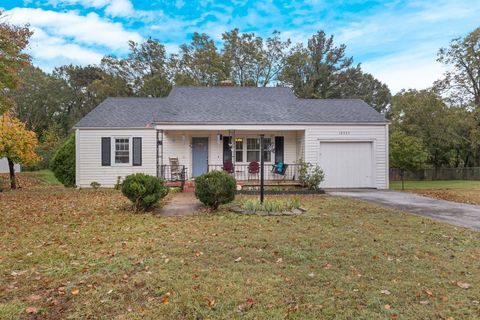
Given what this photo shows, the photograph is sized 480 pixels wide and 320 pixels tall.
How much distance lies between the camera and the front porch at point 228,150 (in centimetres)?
1605

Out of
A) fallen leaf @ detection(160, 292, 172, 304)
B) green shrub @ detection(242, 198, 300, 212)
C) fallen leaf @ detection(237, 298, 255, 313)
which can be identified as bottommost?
fallen leaf @ detection(237, 298, 255, 313)

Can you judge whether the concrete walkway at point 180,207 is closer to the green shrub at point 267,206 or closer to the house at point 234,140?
the green shrub at point 267,206

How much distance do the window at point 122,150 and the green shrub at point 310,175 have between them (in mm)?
8593

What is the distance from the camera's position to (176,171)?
15.4 meters

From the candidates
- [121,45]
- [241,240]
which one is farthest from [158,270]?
[121,45]

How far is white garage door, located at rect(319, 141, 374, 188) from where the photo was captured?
49.8 feet

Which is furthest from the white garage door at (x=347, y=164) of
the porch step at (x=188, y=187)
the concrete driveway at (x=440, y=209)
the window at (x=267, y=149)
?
the porch step at (x=188, y=187)

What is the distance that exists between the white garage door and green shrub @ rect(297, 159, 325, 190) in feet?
3.60

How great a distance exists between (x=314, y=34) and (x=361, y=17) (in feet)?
69.7

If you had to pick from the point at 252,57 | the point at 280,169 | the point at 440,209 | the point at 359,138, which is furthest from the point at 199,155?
the point at 252,57

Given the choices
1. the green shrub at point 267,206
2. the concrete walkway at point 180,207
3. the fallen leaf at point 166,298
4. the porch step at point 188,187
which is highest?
the porch step at point 188,187

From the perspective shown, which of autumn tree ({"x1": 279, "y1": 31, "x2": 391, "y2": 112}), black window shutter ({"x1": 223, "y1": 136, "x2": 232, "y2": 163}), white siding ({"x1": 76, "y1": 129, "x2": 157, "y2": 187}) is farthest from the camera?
→ autumn tree ({"x1": 279, "y1": 31, "x2": 391, "y2": 112})

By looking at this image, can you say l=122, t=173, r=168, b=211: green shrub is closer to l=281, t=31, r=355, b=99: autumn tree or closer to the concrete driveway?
the concrete driveway

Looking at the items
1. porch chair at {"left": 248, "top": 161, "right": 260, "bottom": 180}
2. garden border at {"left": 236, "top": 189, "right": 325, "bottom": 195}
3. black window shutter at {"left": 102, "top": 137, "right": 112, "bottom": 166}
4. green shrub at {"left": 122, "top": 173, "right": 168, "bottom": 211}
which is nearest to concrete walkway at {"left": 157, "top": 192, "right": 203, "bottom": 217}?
green shrub at {"left": 122, "top": 173, "right": 168, "bottom": 211}
